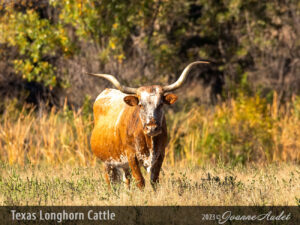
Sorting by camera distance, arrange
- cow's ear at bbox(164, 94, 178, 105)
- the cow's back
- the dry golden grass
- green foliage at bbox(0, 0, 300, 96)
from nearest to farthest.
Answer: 1. cow's ear at bbox(164, 94, 178, 105)
2. the cow's back
3. the dry golden grass
4. green foliage at bbox(0, 0, 300, 96)

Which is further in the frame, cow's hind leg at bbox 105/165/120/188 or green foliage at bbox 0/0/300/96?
green foliage at bbox 0/0/300/96

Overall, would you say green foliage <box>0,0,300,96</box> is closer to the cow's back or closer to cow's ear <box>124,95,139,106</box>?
the cow's back

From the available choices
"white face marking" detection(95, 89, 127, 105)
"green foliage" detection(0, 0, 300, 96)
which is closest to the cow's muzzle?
"white face marking" detection(95, 89, 127, 105)

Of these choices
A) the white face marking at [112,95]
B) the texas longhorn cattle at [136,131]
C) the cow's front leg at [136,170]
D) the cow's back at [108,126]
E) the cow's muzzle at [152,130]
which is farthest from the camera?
the white face marking at [112,95]

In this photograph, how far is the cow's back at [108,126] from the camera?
741 cm

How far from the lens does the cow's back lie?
7414 millimetres

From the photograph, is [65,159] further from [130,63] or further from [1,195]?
[1,195]

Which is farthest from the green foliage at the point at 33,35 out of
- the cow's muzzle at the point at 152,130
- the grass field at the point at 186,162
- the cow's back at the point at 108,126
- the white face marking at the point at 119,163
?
the cow's muzzle at the point at 152,130

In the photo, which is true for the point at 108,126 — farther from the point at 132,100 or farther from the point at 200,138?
the point at 200,138

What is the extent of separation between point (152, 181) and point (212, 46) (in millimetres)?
12998

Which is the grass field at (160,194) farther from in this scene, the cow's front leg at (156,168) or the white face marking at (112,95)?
the white face marking at (112,95)

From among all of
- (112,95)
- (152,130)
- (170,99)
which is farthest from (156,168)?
(112,95)

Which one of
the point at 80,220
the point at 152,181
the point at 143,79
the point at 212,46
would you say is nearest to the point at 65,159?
the point at 143,79

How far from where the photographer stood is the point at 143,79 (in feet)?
41.1
